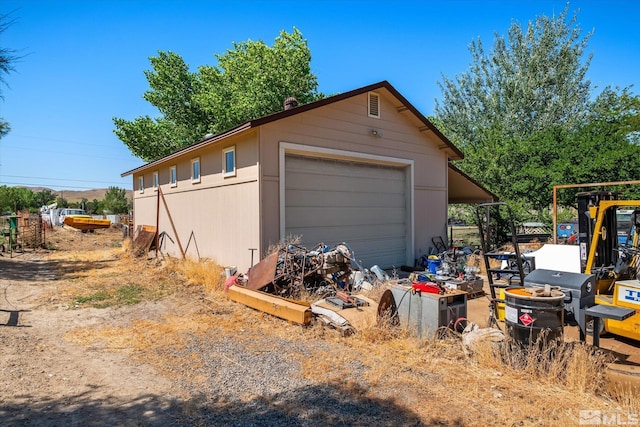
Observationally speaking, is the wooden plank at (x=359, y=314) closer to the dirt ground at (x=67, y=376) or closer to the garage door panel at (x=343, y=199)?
the dirt ground at (x=67, y=376)

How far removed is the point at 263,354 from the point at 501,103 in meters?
24.2

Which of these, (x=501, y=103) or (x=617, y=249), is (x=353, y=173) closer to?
(x=617, y=249)

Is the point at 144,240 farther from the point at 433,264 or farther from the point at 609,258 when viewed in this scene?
the point at 609,258

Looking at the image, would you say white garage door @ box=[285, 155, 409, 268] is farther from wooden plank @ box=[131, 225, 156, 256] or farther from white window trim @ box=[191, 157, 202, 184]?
wooden plank @ box=[131, 225, 156, 256]

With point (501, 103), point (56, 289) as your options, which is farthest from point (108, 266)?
point (501, 103)

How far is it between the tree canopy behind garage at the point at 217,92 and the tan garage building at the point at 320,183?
11.0 m

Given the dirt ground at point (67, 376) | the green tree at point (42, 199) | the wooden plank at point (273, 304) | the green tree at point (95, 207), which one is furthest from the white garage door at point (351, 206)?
the green tree at point (42, 199)

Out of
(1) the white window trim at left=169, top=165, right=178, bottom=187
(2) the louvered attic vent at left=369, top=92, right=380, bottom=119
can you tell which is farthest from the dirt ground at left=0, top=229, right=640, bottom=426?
(1) the white window trim at left=169, top=165, right=178, bottom=187

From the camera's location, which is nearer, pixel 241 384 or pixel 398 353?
pixel 241 384

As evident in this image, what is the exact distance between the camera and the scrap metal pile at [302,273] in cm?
746

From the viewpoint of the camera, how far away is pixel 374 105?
37.3 feet

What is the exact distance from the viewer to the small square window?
1182 centimetres

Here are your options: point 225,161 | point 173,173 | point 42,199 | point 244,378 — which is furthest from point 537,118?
point 42,199

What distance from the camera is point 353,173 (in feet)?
36.0
